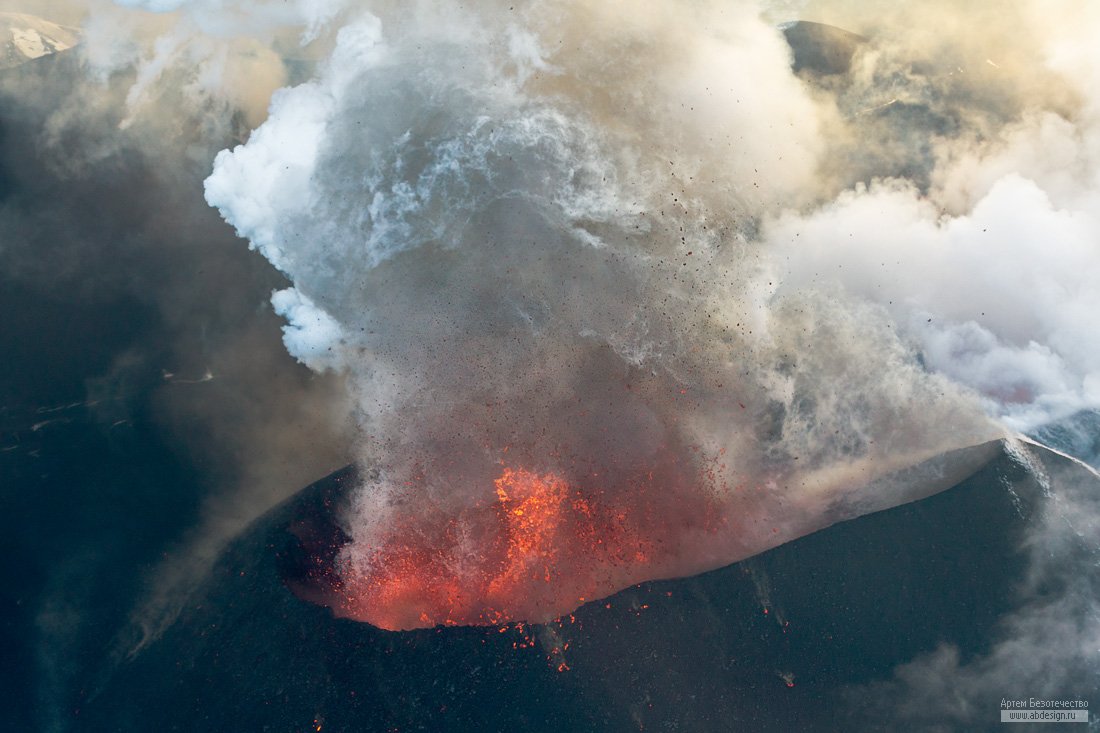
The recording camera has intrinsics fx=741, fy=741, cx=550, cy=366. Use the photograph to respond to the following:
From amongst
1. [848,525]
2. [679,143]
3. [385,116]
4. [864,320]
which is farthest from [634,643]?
[385,116]

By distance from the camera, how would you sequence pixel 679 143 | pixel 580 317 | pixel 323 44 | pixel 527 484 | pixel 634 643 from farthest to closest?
pixel 323 44 < pixel 679 143 < pixel 580 317 < pixel 527 484 < pixel 634 643

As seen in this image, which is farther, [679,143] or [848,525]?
[679,143]

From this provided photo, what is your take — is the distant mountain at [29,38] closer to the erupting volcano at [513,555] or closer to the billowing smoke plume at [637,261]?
the billowing smoke plume at [637,261]

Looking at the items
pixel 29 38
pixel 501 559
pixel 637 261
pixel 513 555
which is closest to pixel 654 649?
pixel 513 555

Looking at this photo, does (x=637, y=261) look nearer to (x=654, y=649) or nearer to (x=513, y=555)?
(x=513, y=555)

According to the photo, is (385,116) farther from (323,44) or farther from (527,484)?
(527,484)

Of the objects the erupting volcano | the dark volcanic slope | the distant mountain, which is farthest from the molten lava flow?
the distant mountain
